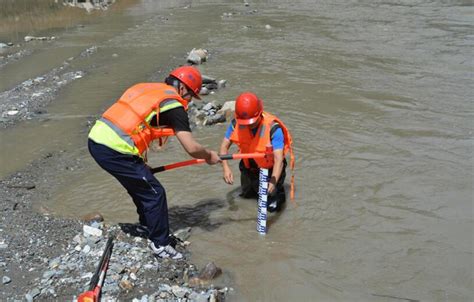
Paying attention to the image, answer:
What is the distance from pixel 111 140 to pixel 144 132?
31cm

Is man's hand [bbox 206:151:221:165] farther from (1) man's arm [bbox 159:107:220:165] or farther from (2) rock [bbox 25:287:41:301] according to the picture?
(2) rock [bbox 25:287:41:301]

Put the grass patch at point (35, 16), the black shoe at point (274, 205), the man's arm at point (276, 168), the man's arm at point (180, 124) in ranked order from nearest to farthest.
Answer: the man's arm at point (180, 124), the man's arm at point (276, 168), the black shoe at point (274, 205), the grass patch at point (35, 16)

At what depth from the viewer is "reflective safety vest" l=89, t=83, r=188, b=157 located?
172 inches

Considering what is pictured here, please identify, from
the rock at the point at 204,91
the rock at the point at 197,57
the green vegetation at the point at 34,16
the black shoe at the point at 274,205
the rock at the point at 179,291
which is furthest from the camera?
the green vegetation at the point at 34,16

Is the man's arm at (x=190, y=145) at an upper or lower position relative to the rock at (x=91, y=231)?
upper

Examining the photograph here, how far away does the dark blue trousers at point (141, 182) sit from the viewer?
4.47 metres

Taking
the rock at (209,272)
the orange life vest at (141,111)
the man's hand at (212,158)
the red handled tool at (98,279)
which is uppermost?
the orange life vest at (141,111)

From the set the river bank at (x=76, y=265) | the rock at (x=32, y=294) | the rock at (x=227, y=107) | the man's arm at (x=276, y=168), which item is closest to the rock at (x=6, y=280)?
the river bank at (x=76, y=265)

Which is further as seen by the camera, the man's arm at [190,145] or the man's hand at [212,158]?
the man's hand at [212,158]

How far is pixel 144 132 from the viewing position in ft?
14.7

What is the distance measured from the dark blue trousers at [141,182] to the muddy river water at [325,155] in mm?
629

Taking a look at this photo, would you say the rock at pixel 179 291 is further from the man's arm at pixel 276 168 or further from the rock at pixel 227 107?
the rock at pixel 227 107

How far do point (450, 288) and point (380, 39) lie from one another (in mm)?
12477

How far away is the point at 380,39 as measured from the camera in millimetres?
A: 15672
